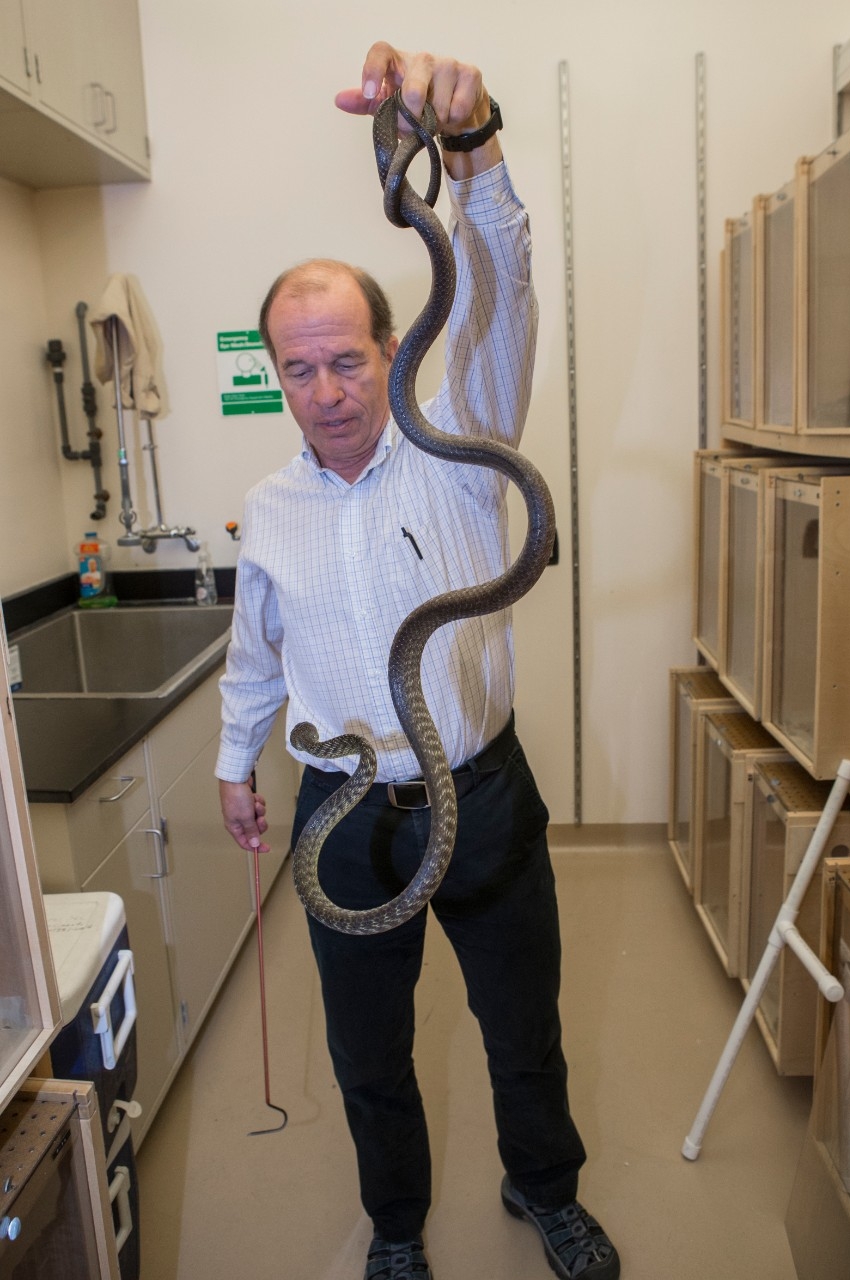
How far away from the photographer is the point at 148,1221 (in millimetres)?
1876

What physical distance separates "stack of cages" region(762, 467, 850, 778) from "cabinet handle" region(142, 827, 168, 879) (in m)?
1.32

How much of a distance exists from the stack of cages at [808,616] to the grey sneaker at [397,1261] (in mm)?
1119

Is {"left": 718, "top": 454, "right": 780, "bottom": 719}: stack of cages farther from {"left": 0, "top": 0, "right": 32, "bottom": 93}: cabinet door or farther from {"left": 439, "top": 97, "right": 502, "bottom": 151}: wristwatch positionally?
{"left": 0, "top": 0, "right": 32, "bottom": 93}: cabinet door

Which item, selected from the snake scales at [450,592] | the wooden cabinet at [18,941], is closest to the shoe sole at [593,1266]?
the wooden cabinet at [18,941]

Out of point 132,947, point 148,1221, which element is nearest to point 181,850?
point 132,947

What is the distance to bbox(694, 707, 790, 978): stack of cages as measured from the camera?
7.43ft

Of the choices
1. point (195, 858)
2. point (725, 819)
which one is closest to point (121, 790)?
point (195, 858)

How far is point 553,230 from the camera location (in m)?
2.90

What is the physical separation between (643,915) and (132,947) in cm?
155

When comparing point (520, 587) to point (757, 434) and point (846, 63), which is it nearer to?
point (757, 434)

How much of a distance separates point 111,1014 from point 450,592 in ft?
3.37

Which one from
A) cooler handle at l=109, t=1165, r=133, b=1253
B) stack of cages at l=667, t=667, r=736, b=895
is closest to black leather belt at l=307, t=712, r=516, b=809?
cooler handle at l=109, t=1165, r=133, b=1253

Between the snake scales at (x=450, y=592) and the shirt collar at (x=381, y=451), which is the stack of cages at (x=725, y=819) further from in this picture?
the snake scales at (x=450, y=592)

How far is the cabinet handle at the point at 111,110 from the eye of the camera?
2672 millimetres
